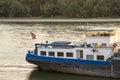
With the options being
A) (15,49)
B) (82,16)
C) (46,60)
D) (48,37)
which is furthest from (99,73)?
(82,16)

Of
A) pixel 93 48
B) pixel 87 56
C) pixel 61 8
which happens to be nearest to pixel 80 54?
pixel 87 56

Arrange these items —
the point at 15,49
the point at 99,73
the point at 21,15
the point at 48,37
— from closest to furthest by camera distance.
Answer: the point at 99,73, the point at 15,49, the point at 48,37, the point at 21,15

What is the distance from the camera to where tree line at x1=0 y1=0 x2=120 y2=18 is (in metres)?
116

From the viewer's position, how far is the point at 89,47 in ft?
129

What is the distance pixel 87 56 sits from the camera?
3962 centimetres

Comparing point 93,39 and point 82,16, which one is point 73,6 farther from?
point 93,39

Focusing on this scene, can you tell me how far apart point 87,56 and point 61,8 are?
83.5 meters

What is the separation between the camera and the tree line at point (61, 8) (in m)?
116

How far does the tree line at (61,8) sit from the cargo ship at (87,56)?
74.4 metres

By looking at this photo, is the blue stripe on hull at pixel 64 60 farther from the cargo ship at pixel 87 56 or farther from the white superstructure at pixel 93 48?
the white superstructure at pixel 93 48

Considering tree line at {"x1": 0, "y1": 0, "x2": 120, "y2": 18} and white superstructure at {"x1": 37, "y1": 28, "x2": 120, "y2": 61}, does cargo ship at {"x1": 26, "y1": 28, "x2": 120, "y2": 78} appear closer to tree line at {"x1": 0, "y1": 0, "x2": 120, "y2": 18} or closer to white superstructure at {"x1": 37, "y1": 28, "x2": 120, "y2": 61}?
white superstructure at {"x1": 37, "y1": 28, "x2": 120, "y2": 61}

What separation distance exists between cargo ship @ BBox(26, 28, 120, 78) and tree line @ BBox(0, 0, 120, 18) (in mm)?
74419

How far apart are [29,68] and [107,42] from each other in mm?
9379

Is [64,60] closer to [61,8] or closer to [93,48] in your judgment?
[93,48]
